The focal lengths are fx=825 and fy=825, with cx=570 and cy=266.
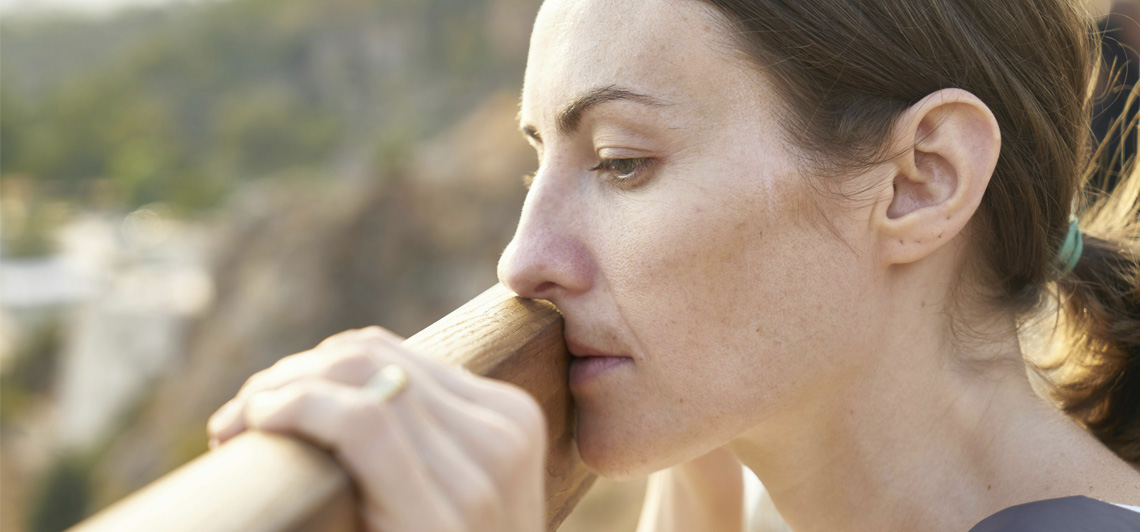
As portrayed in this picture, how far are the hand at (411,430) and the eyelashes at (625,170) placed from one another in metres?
0.52

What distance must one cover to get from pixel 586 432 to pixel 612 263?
0.26 m

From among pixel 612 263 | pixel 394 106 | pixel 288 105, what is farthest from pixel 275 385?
pixel 288 105

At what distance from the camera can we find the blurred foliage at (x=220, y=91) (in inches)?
1823

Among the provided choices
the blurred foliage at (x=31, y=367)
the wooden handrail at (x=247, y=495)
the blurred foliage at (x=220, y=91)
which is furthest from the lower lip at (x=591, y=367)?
the blurred foliage at (x=31, y=367)

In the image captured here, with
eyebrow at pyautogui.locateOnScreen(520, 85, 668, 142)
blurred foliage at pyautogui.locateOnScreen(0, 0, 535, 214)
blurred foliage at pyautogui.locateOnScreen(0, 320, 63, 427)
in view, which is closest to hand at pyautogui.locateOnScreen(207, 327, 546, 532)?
eyebrow at pyautogui.locateOnScreen(520, 85, 668, 142)

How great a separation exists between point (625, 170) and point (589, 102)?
112 millimetres

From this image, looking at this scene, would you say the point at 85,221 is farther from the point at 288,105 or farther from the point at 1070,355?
the point at 1070,355

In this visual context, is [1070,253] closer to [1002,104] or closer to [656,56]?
[1002,104]

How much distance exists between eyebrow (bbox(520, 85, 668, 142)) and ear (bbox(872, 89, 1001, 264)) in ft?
1.27

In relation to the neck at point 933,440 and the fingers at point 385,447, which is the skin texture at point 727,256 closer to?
the neck at point 933,440

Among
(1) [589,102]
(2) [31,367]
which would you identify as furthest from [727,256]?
(2) [31,367]

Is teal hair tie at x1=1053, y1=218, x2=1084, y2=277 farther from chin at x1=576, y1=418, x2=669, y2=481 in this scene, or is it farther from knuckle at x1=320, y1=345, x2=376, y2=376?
knuckle at x1=320, y1=345, x2=376, y2=376

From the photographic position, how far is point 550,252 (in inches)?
47.8

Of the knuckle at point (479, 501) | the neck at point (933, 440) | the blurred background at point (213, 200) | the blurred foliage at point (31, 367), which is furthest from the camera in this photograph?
the blurred foliage at point (31, 367)
